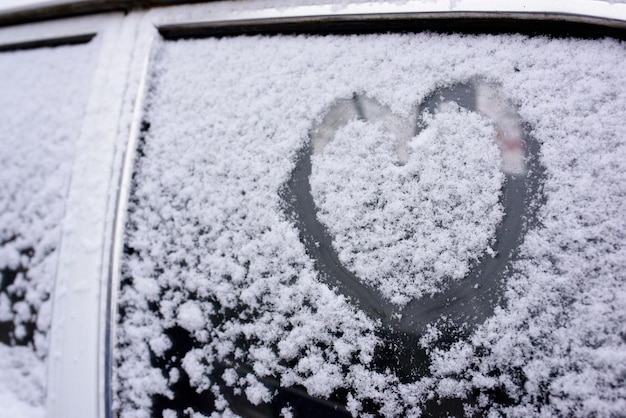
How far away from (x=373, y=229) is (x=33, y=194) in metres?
→ 1.24

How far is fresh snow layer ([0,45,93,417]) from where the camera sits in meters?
1.27

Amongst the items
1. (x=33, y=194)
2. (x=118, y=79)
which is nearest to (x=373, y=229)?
(x=118, y=79)

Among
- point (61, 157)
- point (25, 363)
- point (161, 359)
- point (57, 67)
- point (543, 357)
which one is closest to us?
point (543, 357)

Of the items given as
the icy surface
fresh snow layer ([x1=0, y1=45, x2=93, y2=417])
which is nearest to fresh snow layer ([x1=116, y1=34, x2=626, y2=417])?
the icy surface

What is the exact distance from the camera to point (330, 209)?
3.73ft

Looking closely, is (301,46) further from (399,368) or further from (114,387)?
(114,387)

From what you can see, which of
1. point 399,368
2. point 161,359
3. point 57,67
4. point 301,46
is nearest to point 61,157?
point 57,67

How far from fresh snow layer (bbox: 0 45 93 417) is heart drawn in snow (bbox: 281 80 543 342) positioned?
86 cm

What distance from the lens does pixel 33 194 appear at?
1.42 m

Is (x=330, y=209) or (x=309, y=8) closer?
(x=330, y=209)

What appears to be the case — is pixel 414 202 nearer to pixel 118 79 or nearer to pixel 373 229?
pixel 373 229

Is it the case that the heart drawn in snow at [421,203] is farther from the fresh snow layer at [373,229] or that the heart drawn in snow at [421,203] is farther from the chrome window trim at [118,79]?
the chrome window trim at [118,79]

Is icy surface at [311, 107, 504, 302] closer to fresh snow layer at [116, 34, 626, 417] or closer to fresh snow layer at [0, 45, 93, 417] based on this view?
fresh snow layer at [116, 34, 626, 417]

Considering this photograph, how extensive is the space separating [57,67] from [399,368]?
1.76 metres
